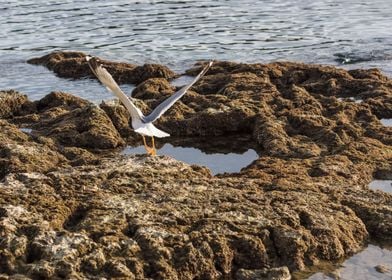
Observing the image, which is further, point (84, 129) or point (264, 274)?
point (84, 129)

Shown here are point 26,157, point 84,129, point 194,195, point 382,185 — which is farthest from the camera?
point 84,129

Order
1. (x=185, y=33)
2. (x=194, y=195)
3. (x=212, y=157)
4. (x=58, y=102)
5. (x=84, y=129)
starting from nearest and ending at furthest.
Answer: (x=194, y=195), (x=212, y=157), (x=84, y=129), (x=58, y=102), (x=185, y=33)

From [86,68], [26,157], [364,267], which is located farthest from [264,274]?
[86,68]

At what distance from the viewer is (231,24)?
23.1m

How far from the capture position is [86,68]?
55.9 feet

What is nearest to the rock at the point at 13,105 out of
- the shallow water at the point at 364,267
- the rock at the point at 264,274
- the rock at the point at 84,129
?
the rock at the point at 84,129

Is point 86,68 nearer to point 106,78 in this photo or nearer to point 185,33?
point 185,33

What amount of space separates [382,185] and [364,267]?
224 centimetres

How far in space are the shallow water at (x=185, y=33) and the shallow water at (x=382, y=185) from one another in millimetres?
7073

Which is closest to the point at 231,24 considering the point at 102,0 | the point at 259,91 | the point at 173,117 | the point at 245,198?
the point at 102,0

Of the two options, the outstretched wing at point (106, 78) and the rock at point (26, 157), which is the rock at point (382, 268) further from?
the rock at point (26, 157)

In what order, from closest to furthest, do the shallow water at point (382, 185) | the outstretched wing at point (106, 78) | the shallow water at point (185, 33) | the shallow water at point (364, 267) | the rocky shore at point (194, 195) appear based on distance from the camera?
the rocky shore at point (194, 195)
the shallow water at point (364, 267)
the outstretched wing at point (106, 78)
the shallow water at point (382, 185)
the shallow water at point (185, 33)

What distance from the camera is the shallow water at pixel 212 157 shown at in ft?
32.5

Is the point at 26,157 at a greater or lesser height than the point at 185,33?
greater
